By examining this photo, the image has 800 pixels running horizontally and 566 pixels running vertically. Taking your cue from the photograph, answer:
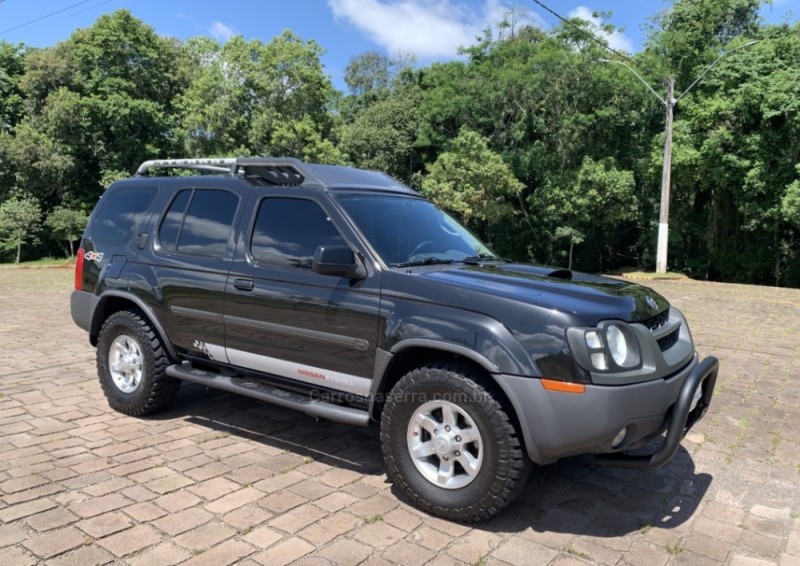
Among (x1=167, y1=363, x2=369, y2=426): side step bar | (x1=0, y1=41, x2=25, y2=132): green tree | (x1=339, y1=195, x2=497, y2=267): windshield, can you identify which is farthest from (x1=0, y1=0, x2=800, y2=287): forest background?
(x1=167, y1=363, x2=369, y2=426): side step bar

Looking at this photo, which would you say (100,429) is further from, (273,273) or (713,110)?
(713,110)

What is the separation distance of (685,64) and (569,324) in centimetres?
2660

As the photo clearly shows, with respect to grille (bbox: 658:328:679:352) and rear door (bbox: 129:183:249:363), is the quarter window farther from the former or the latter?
grille (bbox: 658:328:679:352)

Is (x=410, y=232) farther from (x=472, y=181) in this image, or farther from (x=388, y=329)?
(x=472, y=181)

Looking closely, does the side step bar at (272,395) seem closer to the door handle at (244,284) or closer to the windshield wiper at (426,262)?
the door handle at (244,284)

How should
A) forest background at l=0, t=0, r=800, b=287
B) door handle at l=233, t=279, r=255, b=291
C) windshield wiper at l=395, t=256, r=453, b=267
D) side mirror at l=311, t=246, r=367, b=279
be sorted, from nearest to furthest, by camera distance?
side mirror at l=311, t=246, r=367, b=279 < windshield wiper at l=395, t=256, r=453, b=267 < door handle at l=233, t=279, r=255, b=291 < forest background at l=0, t=0, r=800, b=287

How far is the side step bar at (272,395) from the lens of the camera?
3590 millimetres

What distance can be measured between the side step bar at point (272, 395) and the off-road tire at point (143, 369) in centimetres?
18

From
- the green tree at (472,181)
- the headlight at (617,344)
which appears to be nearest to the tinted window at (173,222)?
the headlight at (617,344)

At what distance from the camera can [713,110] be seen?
73.6 feet

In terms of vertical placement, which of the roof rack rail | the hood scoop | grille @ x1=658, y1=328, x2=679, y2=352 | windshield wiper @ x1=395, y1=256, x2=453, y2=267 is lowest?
grille @ x1=658, y1=328, x2=679, y2=352

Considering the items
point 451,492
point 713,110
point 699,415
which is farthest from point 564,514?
point 713,110

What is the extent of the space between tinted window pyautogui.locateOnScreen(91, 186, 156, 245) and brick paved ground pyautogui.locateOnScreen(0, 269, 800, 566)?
4.94 feet

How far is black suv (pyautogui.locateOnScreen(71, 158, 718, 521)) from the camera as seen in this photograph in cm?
300
